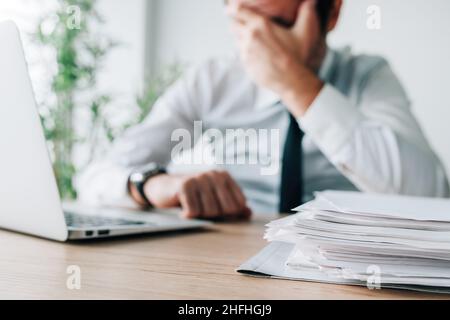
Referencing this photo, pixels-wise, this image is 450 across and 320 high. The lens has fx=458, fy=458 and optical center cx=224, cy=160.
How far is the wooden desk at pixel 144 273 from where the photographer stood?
32 cm

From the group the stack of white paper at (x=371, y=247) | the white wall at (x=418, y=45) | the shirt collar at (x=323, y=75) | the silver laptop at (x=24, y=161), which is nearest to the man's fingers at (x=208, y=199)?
the silver laptop at (x=24, y=161)

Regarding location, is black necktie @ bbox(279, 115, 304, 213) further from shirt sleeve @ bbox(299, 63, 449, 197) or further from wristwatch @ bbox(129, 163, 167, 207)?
wristwatch @ bbox(129, 163, 167, 207)

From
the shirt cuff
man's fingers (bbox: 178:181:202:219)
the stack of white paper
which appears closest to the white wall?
the shirt cuff

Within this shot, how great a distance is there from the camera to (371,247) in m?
0.35

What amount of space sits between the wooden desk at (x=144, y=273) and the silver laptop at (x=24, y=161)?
0.02 metres

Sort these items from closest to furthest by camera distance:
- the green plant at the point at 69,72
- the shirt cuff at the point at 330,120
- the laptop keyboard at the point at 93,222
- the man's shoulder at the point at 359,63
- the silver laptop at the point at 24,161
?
1. the silver laptop at the point at 24,161
2. the laptop keyboard at the point at 93,222
3. the shirt cuff at the point at 330,120
4. the man's shoulder at the point at 359,63
5. the green plant at the point at 69,72

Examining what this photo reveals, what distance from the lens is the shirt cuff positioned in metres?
0.94

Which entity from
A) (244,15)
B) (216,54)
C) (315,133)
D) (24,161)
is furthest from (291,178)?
(216,54)

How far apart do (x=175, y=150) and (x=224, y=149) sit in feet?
0.50

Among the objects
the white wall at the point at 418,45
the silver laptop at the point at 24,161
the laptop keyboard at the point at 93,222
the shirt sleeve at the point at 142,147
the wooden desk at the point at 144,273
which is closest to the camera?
the wooden desk at the point at 144,273

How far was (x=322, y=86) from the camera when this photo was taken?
0.99 meters

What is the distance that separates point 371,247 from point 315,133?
24.2 inches

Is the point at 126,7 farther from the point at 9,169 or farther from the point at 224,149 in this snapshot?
the point at 9,169

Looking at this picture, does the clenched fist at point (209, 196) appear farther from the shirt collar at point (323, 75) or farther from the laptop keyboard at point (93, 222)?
the shirt collar at point (323, 75)
